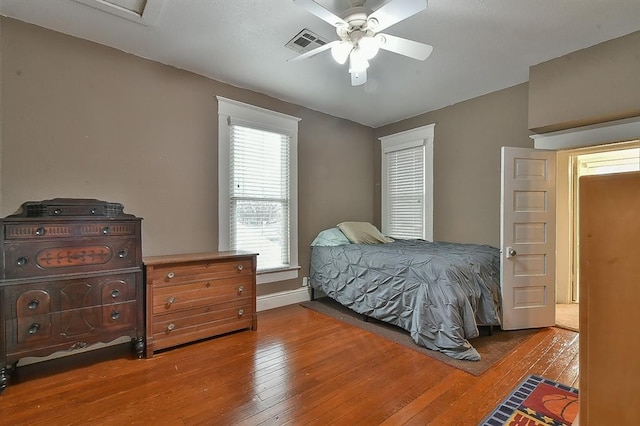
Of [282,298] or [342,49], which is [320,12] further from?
[282,298]

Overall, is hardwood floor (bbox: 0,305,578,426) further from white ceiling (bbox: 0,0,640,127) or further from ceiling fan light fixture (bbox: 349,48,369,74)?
white ceiling (bbox: 0,0,640,127)

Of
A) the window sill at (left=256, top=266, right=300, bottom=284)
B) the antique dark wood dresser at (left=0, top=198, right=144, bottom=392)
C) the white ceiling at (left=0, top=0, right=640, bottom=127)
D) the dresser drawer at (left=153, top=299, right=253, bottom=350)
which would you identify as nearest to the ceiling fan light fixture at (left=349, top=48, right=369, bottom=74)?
the white ceiling at (left=0, top=0, right=640, bottom=127)

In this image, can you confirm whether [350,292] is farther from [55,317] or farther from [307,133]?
[55,317]

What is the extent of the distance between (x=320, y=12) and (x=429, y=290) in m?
2.29

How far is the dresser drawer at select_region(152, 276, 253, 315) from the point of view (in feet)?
8.46

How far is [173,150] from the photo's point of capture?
3.11m

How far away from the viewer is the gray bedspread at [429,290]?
251 cm

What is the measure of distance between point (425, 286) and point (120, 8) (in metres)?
3.27

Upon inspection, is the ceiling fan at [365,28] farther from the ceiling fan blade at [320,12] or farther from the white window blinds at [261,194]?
the white window blinds at [261,194]

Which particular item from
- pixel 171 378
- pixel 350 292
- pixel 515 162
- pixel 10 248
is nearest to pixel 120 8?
pixel 10 248

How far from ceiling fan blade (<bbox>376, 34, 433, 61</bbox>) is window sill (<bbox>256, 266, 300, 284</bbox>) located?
8.97 feet

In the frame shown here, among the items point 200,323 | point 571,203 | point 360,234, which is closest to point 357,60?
point 360,234

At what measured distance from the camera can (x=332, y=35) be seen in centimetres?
256

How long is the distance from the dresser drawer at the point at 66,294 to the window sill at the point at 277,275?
4.82 ft
